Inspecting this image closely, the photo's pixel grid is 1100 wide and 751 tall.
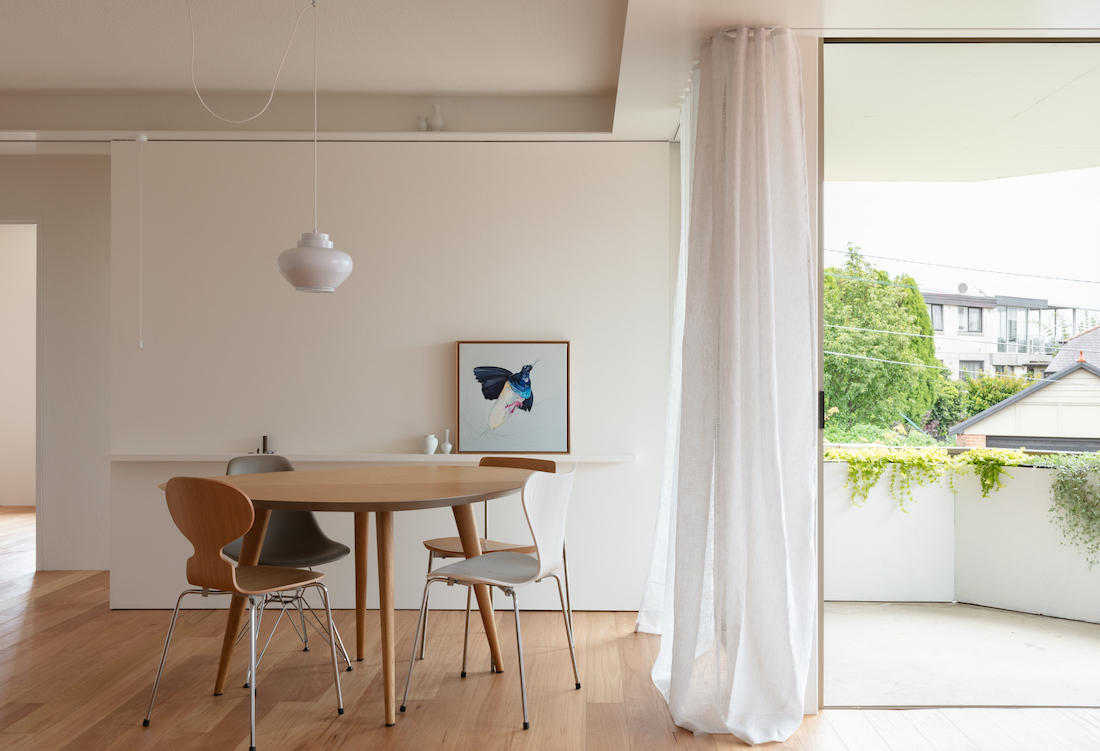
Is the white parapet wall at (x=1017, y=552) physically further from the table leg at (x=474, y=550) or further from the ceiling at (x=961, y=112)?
the table leg at (x=474, y=550)

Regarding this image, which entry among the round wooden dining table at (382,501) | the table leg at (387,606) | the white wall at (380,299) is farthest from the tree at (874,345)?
the table leg at (387,606)

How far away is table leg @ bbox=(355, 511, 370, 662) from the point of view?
337 centimetres

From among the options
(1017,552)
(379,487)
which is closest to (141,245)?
(379,487)

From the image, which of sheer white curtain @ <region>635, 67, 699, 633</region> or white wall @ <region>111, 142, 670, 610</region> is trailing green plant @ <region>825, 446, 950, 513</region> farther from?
white wall @ <region>111, 142, 670, 610</region>

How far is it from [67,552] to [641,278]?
432 cm

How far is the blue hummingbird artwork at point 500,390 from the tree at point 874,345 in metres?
1.71

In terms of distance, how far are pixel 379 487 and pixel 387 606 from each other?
460mm

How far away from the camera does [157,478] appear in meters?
4.32

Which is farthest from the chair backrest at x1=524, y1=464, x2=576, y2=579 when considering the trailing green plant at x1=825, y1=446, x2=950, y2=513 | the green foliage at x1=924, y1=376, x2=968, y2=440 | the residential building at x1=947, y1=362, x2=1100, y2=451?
the residential building at x1=947, y1=362, x2=1100, y2=451

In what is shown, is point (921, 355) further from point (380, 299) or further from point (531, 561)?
point (380, 299)

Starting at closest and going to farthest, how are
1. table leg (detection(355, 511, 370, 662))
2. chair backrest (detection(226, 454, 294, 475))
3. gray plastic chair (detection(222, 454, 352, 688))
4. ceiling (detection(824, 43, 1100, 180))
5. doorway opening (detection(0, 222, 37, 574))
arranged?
ceiling (detection(824, 43, 1100, 180))
table leg (detection(355, 511, 370, 662))
gray plastic chair (detection(222, 454, 352, 688))
chair backrest (detection(226, 454, 294, 475))
doorway opening (detection(0, 222, 37, 574))

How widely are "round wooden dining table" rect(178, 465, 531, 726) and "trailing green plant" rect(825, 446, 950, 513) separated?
4.94 ft

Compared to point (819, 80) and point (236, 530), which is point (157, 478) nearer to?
point (236, 530)

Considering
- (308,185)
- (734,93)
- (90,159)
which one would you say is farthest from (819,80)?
(90,159)
